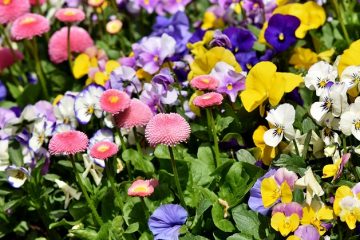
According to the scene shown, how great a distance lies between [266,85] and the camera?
208 cm

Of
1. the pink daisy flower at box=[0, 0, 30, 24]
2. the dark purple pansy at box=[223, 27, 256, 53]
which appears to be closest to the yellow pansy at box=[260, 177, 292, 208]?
the dark purple pansy at box=[223, 27, 256, 53]

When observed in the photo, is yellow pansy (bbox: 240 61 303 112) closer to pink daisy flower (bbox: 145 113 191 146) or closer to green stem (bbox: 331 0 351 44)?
pink daisy flower (bbox: 145 113 191 146)

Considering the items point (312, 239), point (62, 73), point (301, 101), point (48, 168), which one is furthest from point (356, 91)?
point (62, 73)

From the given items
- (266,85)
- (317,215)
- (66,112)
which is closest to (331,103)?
(266,85)

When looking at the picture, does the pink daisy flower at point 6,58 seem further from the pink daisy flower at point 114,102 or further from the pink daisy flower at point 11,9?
the pink daisy flower at point 114,102

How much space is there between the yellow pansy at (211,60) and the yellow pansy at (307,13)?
1.12 feet

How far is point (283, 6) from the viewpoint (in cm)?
260

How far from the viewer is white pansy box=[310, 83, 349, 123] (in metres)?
1.90

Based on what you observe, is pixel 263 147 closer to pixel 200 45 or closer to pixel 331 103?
pixel 331 103

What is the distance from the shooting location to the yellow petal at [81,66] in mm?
2795

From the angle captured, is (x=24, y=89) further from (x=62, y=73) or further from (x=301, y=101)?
(x=301, y=101)

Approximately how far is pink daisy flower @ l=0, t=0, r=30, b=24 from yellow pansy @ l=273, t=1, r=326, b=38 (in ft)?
2.97

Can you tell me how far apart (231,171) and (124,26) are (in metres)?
1.33

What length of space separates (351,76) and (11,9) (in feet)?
4.25
